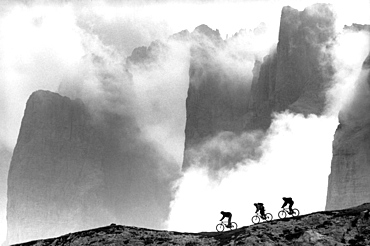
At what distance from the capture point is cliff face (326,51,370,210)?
140250 mm

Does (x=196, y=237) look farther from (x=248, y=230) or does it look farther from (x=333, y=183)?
(x=333, y=183)

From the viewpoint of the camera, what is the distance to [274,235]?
163 feet

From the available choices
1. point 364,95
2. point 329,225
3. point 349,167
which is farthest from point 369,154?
point 329,225

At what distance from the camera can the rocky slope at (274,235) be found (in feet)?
158

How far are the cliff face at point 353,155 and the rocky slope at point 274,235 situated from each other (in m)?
88.4

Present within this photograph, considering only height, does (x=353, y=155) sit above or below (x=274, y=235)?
above

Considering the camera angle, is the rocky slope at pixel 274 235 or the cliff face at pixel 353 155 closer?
the rocky slope at pixel 274 235

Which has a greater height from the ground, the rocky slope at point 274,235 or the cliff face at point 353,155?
the cliff face at point 353,155

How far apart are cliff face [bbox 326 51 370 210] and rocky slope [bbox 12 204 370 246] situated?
88.4 metres

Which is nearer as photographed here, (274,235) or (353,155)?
(274,235)

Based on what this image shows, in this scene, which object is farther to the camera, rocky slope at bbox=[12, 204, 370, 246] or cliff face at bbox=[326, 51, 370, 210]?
cliff face at bbox=[326, 51, 370, 210]

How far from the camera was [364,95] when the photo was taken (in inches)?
6093

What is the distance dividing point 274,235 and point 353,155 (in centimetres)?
10270

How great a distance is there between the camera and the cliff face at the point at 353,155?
460 ft
